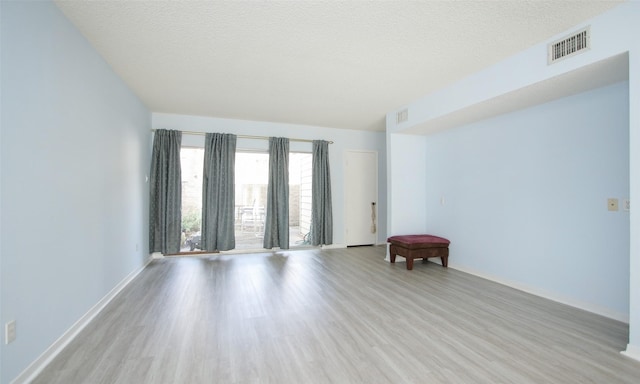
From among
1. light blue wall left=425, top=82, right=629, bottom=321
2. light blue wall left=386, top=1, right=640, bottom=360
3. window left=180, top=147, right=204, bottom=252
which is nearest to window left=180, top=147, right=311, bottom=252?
window left=180, top=147, right=204, bottom=252

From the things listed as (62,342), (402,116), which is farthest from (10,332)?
(402,116)

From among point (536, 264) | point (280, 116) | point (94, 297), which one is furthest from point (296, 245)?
point (536, 264)

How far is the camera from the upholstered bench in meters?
4.14

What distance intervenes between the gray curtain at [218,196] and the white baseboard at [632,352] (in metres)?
4.85

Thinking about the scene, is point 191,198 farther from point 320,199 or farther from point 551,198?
point 551,198

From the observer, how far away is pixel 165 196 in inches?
187

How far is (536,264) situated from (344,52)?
3.16m

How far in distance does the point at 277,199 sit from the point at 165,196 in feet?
6.19

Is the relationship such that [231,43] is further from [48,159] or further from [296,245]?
[296,245]

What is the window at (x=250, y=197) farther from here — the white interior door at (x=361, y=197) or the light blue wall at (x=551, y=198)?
the light blue wall at (x=551, y=198)

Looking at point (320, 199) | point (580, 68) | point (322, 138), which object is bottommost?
point (320, 199)

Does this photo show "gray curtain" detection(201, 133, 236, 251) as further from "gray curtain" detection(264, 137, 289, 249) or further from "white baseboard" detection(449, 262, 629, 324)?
"white baseboard" detection(449, 262, 629, 324)

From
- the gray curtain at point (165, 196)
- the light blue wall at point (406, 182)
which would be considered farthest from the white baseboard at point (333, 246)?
the gray curtain at point (165, 196)

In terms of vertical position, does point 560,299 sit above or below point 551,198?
below
